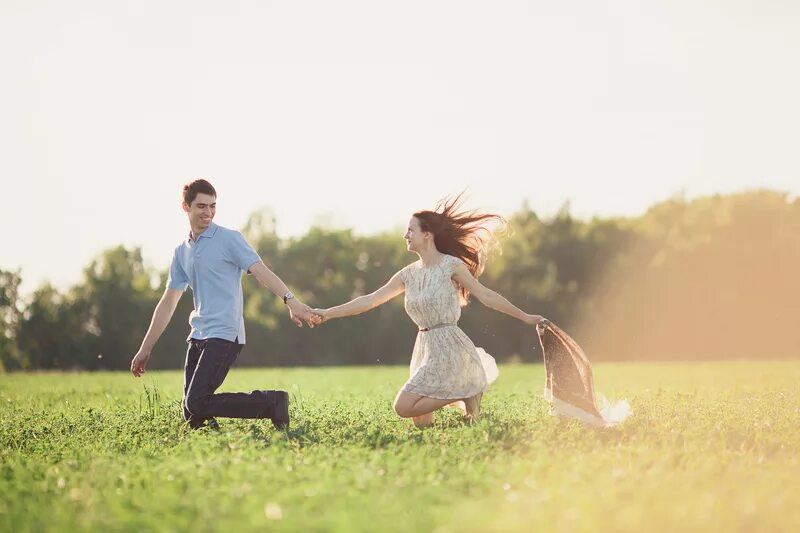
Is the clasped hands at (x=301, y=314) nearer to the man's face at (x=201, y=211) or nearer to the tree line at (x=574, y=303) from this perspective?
the man's face at (x=201, y=211)

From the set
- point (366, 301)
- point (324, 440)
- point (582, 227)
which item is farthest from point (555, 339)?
point (582, 227)

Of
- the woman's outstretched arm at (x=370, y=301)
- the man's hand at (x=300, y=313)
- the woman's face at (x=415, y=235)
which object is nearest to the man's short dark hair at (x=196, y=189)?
the man's hand at (x=300, y=313)

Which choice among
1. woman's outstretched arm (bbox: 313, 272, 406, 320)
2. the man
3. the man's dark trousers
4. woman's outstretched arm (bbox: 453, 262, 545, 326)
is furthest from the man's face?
woman's outstretched arm (bbox: 453, 262, 545, 326)

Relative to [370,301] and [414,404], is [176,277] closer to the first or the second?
[370,301]

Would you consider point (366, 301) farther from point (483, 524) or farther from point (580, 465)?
point (483, 524)

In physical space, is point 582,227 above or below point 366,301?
above

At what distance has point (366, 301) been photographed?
1134 cm

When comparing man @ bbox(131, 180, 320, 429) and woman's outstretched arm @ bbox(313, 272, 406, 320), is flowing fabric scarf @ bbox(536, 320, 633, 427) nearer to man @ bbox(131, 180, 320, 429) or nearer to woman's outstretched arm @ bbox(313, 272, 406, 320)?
woman's outstretched arm @ bbox(313, 272, 406, 320)

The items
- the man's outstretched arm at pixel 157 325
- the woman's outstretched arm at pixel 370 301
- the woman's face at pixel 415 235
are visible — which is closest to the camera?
the man's outstretched arm at pixel 157 325

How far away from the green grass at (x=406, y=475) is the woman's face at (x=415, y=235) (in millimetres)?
2196

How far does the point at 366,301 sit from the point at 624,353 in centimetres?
4413

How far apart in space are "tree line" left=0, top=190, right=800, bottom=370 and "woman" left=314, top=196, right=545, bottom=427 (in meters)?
37.5

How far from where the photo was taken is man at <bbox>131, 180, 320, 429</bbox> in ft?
31.9

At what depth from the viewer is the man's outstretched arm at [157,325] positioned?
10.5 m
